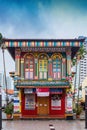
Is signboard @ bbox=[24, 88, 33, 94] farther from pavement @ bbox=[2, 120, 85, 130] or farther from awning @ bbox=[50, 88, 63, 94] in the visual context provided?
pavement @ bbox=[2, 120, 85, 130]

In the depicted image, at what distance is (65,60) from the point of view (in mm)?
37188

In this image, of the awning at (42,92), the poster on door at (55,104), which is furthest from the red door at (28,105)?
the poster on door at (55,104)

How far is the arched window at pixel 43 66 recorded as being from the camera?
37000mm

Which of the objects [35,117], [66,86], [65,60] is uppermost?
[65,60]

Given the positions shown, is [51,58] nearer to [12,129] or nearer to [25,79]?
[25,79]

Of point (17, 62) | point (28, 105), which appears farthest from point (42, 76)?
point (28, 105)

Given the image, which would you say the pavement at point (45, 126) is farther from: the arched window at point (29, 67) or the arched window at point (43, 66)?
the arched window at point (29, 67)

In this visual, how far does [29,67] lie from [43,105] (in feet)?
12.1

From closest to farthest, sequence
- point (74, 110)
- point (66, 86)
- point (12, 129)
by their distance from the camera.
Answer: point (12, 129) → point (66, 86) → point (74, 110)

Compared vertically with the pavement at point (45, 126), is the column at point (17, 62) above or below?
above

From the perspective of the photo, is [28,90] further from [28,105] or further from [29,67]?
[29,67]

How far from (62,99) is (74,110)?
7.49 feet

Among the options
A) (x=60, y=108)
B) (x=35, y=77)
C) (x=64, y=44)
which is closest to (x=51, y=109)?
(x=60, y=108)

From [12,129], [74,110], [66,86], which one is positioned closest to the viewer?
[12,129]
